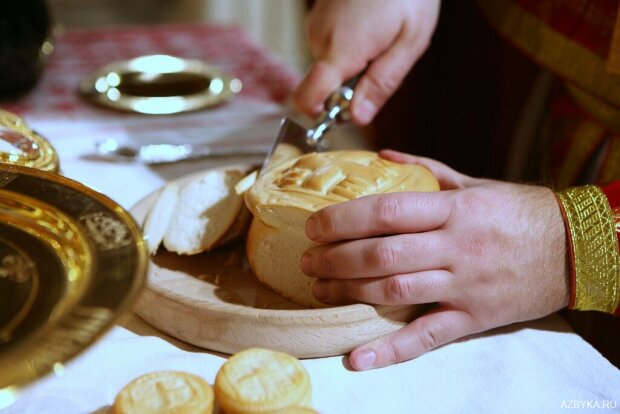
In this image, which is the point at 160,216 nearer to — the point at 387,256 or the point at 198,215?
the point at 198,215

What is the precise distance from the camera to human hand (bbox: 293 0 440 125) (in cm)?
100

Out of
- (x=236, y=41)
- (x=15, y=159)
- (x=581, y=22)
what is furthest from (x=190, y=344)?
(x=236, y=41)

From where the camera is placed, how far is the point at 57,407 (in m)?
0.59

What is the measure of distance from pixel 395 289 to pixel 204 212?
0.92ft

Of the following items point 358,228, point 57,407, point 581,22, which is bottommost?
point 57,407

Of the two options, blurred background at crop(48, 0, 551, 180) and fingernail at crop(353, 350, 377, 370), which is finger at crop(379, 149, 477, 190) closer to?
fingernail at crop(353, 350, 377, 370)

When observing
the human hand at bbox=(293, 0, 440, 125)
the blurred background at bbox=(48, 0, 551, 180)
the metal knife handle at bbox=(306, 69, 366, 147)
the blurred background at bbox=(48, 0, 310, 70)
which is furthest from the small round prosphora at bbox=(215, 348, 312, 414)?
the blurred background at bbox=(48, 0, 310, 70)

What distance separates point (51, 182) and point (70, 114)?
0.71m

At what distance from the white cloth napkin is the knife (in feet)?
0.88

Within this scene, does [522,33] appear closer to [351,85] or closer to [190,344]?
[351,85]

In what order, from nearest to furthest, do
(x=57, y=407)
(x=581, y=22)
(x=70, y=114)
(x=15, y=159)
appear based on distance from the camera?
(x=57, y=407) < (x=15, y=159) < (x=581, y=22) < (x=70, y=114)

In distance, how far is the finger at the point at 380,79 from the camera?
101 centimetres

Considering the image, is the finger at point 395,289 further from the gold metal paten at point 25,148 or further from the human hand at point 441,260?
the gold metal paten at point 25,148

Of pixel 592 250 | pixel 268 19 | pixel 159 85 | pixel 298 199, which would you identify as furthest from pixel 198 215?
pixel 268 19
